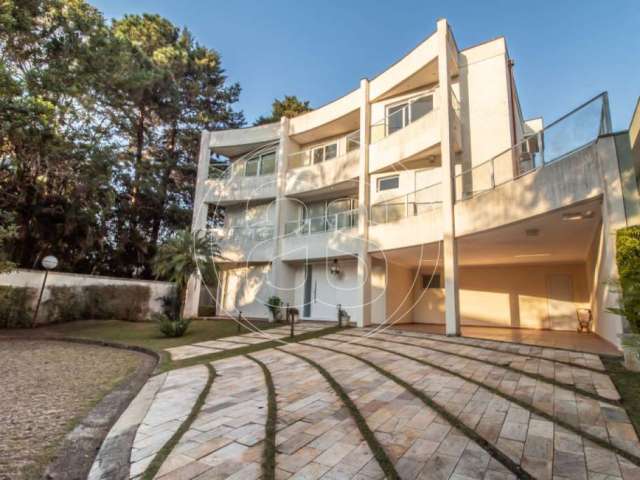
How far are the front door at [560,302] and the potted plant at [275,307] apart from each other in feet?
33.9

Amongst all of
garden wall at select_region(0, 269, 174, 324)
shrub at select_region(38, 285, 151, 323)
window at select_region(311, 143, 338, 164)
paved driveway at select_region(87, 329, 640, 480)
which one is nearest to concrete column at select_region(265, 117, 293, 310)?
window at select_region(311, 143, 338, 164)

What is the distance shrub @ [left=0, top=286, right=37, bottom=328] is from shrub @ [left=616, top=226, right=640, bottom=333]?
1617cm

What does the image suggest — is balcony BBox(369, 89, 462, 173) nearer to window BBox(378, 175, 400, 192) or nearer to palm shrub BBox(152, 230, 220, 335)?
window BBox(378, 175, 400, 192)

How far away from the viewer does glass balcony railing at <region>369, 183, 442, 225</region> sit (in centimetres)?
1004

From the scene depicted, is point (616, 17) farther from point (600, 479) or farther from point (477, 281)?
point (600, 479)

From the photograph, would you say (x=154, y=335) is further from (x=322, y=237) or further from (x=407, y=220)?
(x=407, y=220)

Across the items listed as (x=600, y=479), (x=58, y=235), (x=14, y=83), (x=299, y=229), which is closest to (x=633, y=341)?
(x=600, y=479)

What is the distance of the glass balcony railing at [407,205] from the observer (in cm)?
1004

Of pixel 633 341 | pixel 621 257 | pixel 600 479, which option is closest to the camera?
pixel 600 479

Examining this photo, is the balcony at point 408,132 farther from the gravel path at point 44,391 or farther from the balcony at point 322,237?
the gravel path at point 44,391

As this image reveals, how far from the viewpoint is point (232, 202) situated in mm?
16531

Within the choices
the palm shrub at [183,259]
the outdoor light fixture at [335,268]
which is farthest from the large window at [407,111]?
the palm shrub at [183,259]

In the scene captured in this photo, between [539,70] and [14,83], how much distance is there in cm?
1730

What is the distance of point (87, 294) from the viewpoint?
13.0 m
